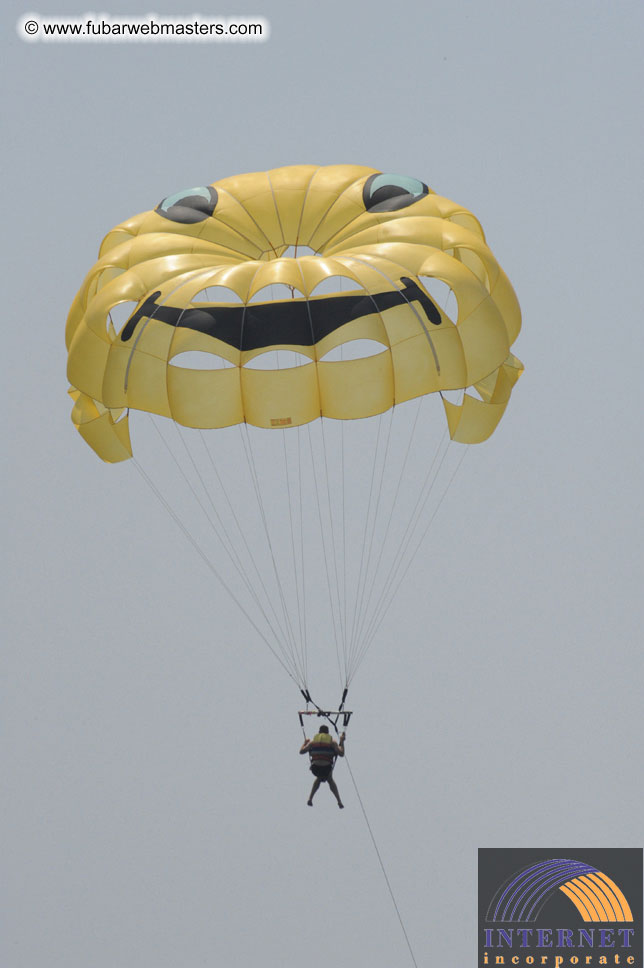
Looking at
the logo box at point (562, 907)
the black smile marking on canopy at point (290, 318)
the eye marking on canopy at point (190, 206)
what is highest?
the eye marking on canopy at point (190, 206)

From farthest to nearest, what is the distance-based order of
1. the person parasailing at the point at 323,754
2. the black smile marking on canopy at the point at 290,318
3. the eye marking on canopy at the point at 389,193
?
the eye marking on canopy at the point at 389,193 < the person parasailing at the point at 323,754 < the black smile marking on canopy at the point at 290,318

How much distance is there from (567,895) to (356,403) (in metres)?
9.64

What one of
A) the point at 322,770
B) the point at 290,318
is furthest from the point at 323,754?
the point at 290,318

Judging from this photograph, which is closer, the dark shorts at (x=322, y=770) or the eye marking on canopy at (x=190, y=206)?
the dark shorts at (x=322, y=770)

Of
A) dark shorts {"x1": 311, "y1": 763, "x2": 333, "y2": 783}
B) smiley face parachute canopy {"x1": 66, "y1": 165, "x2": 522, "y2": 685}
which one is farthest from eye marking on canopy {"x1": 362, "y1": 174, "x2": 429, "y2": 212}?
dark shorts {"x1": 311, "y1": 763, "x2": 333, "y2": 783}

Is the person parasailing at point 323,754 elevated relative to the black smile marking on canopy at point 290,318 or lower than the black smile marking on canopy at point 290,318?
lower

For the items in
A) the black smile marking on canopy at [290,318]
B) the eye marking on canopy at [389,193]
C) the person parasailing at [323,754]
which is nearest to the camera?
the black smile marking on canopy at [290,318]

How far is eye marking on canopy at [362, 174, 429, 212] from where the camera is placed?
25.9 metres

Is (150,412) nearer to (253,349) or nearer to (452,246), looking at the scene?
(253,349)

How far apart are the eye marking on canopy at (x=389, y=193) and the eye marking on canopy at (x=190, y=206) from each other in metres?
2.27

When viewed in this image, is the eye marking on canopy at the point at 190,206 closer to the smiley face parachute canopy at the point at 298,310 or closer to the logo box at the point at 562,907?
the smiley face parachute canopy at the point at 298,310

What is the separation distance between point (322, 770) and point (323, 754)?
23 centimetres

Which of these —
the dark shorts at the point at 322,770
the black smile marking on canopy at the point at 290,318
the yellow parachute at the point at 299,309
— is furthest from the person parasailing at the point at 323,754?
the black smile marking on canopy at the point at 290,318

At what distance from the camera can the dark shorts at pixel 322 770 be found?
80.2 ft
